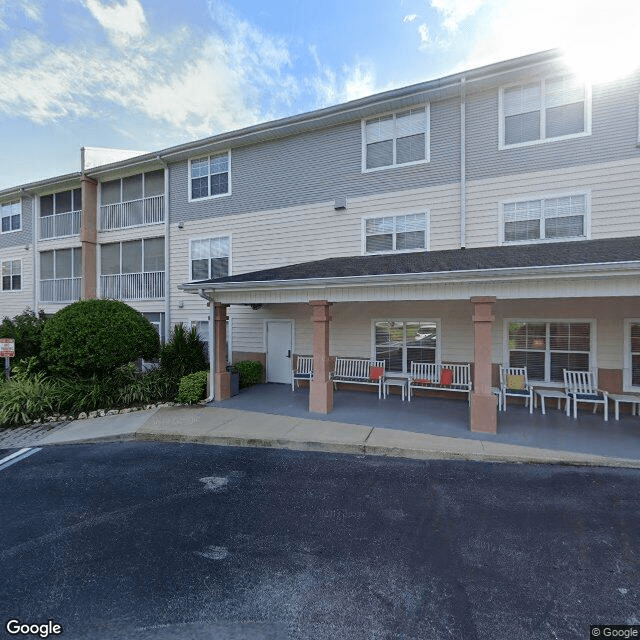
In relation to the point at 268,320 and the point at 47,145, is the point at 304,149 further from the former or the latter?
the point at 47,145

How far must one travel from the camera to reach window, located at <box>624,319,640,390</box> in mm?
8414

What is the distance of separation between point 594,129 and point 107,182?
17865mm

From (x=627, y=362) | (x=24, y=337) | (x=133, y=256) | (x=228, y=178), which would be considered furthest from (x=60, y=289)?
(x=627, y=362)

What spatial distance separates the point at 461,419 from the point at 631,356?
4573 millimetres

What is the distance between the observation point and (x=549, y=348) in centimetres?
915

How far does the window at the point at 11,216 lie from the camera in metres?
17.8

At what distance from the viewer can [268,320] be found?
12.5m

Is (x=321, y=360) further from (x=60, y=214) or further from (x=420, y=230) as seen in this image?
(x=60, y=214)

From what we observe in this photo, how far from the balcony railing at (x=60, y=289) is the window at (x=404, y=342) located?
13.9 meters

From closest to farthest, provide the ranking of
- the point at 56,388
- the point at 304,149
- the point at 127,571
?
1. the point at 127,571
2. the point at 56,388
3. the point at 304,149

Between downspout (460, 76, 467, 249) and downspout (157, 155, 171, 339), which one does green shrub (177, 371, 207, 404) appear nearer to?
downspout (157, 155, 171, 339)

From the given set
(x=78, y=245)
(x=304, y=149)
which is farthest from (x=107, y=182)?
(x=304, y=149)

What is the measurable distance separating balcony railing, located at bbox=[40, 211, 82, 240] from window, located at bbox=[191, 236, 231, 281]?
6.83m

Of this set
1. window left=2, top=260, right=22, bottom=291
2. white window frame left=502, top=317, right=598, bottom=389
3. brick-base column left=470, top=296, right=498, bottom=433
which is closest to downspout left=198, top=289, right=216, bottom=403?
brick-base column left=470, top=296, right=498, bottom=433
